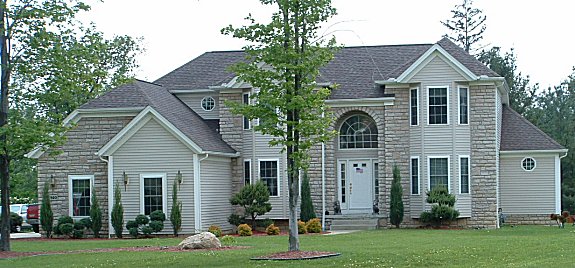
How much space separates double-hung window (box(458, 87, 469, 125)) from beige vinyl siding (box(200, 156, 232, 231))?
30.3 feet

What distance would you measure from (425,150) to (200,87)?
970 cm

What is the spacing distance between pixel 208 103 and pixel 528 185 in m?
13.5

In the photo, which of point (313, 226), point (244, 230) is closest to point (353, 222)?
point (313, 226)

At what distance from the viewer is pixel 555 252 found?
63.5 feet

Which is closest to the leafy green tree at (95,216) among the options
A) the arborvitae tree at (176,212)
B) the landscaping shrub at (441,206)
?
the arborvitae tree at (176,212)

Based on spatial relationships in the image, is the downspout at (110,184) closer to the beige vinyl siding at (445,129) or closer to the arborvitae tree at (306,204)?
the arborvitae tree at (306,204)

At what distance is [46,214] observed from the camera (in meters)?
33.0

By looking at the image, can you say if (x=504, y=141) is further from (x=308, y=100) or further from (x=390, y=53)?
(x=308, y=100)

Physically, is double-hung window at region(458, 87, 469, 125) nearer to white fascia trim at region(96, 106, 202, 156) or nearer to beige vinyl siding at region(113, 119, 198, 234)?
white fascia trim at region(96, 106, 202, 156)

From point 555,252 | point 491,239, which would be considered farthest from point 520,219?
point 555,252

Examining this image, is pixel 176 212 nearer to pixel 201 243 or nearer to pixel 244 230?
pixel 244 230

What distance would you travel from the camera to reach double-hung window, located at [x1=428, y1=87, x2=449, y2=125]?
1305 inches

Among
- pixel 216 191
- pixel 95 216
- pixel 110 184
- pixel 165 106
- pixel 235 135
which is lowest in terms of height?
pixel 95 216

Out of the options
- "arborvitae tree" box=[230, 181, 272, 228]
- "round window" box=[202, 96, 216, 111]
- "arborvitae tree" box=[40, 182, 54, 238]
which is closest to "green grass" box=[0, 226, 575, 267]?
"arborvitae tree" box=[230, 181, 272, 228]
